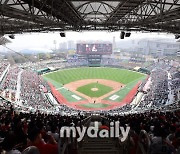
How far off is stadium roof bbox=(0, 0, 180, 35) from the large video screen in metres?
52.1

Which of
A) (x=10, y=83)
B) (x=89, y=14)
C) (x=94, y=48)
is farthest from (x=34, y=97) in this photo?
(x=94, y=48)

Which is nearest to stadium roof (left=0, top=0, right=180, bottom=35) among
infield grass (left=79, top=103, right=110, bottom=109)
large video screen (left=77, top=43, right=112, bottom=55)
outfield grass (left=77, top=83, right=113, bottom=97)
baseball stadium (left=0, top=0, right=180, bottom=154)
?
baseball stadium (left=0, top=0, right=180, bottom=154)

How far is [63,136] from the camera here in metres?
4.14

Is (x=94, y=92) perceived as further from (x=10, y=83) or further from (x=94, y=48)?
(x=94, y=48)

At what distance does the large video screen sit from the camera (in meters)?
70.6

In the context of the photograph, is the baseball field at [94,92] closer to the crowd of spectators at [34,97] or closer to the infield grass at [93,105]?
the infield grass at [93,105]

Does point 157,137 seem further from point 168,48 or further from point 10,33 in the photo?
point 168,48

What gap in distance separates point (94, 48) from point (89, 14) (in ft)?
187

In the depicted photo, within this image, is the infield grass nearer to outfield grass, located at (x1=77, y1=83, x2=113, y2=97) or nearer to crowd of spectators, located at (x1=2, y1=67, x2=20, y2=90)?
outfield grass, located at (x1=77, y1=83, x2=113, y2=97)

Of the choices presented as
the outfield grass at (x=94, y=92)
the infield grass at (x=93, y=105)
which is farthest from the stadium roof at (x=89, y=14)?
the outfield grass at (x=94, y=92)

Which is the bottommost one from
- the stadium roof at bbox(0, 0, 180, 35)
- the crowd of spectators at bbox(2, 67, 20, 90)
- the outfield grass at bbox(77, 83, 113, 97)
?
the outfield grass at bbox(77, 83, 113, 97)

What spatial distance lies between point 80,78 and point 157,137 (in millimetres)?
45899

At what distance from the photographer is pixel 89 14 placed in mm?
13992

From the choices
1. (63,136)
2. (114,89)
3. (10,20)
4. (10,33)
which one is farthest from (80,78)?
(63,136)
